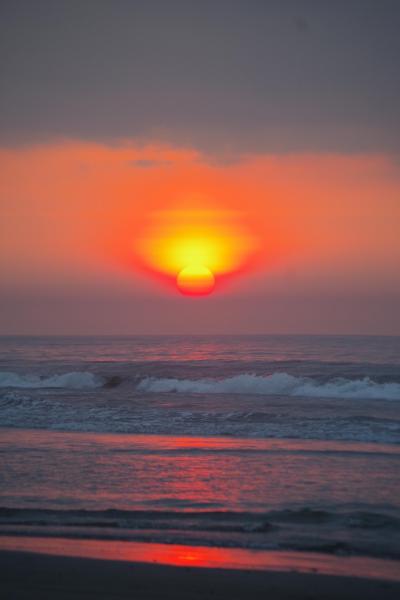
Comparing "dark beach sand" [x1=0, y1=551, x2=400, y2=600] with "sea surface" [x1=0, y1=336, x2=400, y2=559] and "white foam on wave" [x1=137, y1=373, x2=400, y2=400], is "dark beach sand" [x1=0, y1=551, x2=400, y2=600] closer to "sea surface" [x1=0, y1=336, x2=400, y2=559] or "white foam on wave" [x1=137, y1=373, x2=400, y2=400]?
"sea surface" [x1=0, y1=336, x2=400, y2=559]

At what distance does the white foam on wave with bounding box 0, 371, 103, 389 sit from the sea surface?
34.2 ft

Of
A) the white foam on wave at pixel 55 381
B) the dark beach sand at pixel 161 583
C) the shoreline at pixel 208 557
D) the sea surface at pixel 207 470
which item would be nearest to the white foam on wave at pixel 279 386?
the sea surface at pixel 207 470

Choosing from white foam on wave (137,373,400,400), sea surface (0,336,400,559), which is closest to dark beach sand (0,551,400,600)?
sea surface (0,336,400,559)

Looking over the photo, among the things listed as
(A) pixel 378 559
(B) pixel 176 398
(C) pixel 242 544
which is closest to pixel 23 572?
(C) pixel 242 544

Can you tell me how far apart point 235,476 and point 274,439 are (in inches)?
163

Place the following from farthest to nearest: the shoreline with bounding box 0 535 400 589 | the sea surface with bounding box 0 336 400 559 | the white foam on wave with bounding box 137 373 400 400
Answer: the white foam on wave with bounding box 137 373 400 400
the sea surface with bounding box 0 336 400 559
the shoreline with bounding box 0 535 400 589

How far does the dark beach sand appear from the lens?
5211 millimetres

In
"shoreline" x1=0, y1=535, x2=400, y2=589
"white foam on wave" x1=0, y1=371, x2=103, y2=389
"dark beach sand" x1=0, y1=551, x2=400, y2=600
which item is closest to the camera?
"dark beach sand" x1=0, y1=551, x2=400, y2=600

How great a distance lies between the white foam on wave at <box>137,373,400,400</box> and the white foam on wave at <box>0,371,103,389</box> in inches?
142

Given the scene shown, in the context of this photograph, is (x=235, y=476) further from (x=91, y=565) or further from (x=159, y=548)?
(x=91, y=565)

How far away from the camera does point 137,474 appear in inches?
384

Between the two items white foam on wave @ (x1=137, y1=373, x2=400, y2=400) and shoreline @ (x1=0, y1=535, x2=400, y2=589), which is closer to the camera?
shoreline @ (x1=0, y1=535, x2=400, y2=589)

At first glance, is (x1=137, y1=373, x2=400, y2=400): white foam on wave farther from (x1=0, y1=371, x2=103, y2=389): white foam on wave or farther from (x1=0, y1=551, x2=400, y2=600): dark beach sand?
(x1=0, y1=551, x2=400, y2=600): dark beach sand

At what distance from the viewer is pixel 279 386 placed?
91.9 ft
